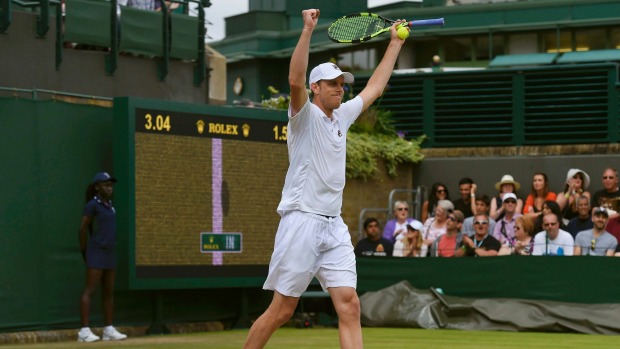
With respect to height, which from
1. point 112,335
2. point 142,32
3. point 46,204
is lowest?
point 112,335

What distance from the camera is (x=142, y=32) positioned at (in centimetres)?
1831

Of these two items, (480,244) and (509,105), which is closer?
(480,244)

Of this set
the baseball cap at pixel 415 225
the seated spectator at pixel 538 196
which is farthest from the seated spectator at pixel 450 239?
the seated spectator at pixel 538 196

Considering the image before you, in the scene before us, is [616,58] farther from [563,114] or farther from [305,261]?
[305,261]

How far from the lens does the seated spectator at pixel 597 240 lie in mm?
16984

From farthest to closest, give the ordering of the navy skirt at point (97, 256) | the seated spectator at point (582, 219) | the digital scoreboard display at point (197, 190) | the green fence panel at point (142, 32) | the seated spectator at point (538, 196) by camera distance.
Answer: the seated spectator at point (538, 196)
the green fence panel at point (142, 32)
the seated spectator at point (582, 219)
the digital scoreboard display at point (197, 190)
the navy skirt at point (97, 256)

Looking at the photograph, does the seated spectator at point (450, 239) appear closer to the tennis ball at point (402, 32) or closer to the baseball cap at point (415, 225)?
the baseball cap at point (415, 225)

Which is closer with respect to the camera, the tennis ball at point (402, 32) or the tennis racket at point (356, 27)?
the tennis ball at point (402, 32)

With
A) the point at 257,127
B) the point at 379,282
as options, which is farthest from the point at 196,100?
the point at 379,282

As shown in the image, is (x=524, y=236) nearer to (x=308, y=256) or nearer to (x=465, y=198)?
(x=465, y=198)

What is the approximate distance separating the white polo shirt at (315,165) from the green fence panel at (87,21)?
28.1 ft

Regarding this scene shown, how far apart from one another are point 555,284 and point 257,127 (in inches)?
174

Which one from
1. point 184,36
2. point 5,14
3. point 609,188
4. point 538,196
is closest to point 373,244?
point 538,196

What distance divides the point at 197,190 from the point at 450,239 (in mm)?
4067
